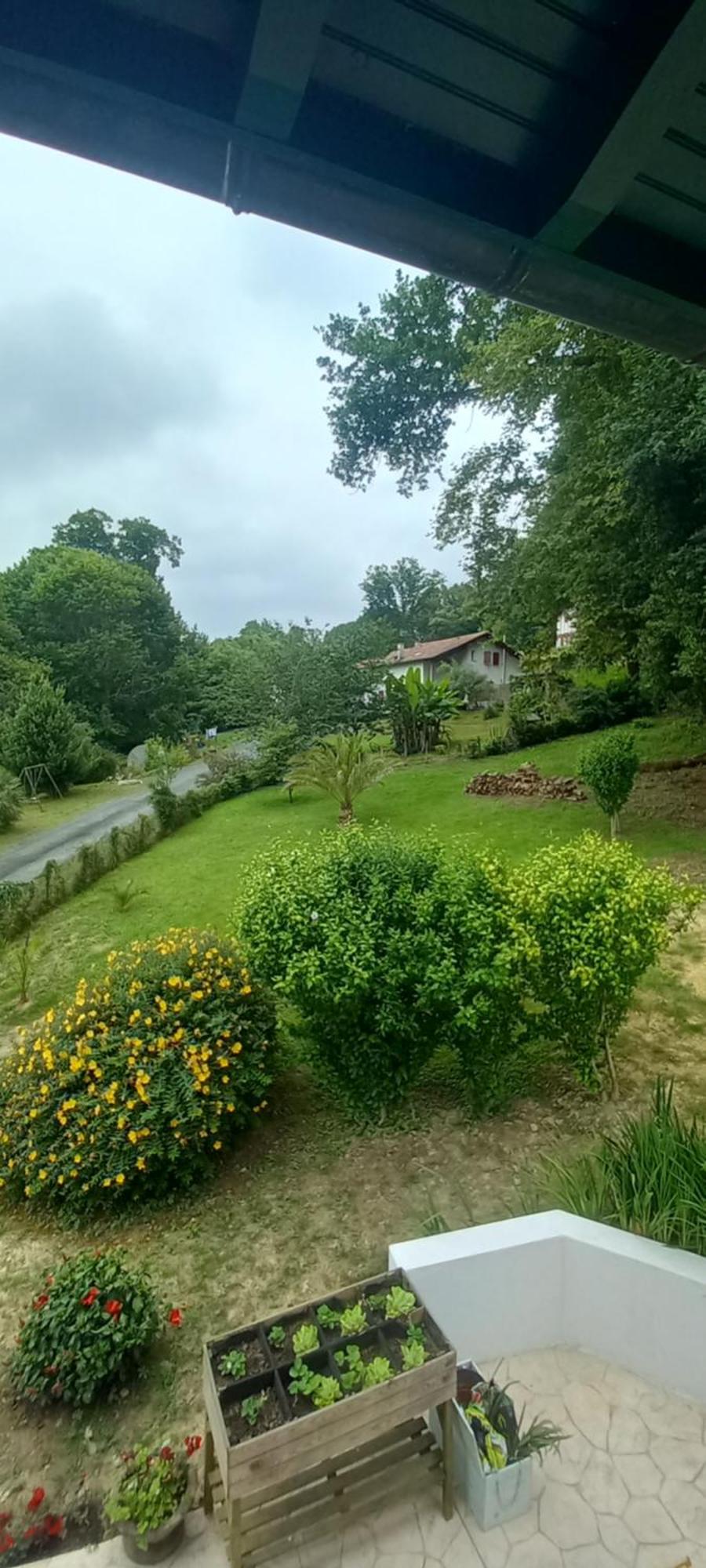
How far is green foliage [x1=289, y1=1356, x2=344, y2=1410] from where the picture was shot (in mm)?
1749

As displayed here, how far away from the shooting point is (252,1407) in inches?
68.6

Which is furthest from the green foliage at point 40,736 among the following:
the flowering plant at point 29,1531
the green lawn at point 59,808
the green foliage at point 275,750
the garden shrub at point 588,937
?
the flowering plant at point 29,1531

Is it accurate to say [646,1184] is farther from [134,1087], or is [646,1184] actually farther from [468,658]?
[468,658]

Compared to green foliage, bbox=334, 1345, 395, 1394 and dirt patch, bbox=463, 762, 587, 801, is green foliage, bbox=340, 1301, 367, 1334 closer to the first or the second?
green foliage, bbox=334, 1345, 395, 1394

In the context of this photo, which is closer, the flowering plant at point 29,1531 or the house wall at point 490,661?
the flowering plant at point 29,1531

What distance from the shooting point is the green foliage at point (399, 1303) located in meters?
2.00

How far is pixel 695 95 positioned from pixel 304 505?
29559 mm

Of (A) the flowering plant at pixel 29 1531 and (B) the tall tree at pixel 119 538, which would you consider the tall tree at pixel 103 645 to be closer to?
(B) the tall tree at pixel 119 538

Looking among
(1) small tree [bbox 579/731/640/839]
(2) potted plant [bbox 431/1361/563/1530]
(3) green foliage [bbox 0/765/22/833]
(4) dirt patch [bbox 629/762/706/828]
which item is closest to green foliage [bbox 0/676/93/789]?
(3) green foliage [bbox 0/765/22/833]

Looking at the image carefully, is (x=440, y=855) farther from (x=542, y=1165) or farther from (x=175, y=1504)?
(x=175, y=1504)

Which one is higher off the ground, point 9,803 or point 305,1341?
point 9,803

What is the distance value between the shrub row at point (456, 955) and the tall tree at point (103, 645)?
25.6 meters

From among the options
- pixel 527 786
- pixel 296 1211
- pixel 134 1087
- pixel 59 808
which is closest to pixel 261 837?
pixel 527 786

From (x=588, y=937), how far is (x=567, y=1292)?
148cm
